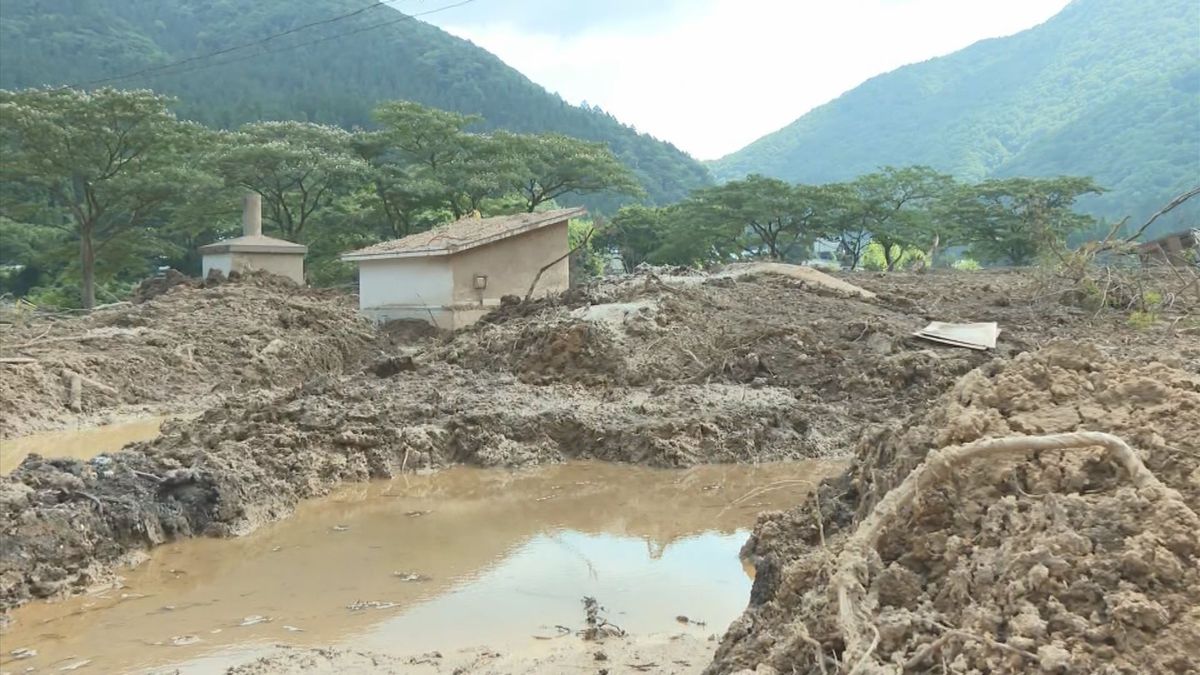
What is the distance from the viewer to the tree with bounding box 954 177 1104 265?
1570 inches

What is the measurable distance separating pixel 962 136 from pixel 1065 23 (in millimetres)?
46096

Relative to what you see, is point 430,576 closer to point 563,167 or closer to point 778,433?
point 778,433

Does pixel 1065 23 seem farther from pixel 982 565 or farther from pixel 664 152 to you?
pixel 982 565

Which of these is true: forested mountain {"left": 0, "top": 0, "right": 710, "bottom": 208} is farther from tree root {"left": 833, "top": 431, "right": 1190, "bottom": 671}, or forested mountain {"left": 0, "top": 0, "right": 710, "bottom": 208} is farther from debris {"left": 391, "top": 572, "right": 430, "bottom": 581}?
tree root {"left": 833, "top": 431, "right": 1190, "bottom": 671}

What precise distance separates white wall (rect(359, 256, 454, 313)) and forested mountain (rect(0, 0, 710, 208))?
1924 inches

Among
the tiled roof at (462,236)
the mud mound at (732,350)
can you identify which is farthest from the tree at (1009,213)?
the mud mound at (732,350)

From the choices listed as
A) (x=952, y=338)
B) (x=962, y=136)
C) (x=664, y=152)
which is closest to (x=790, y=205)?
(x=952, y=338)

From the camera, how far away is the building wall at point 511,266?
58.2 feet

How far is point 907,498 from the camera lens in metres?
3.49

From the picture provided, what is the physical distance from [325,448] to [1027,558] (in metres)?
6.63

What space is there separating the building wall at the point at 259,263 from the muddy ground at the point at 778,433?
Answer: 2.71m

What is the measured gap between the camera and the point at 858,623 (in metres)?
3.01

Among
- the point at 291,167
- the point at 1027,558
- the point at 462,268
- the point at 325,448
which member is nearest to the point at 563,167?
the point at 291,167

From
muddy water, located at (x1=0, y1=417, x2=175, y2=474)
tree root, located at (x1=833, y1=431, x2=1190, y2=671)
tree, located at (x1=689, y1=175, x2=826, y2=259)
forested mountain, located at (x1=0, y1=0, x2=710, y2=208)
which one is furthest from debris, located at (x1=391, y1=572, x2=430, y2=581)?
forested mountain, located at (x1=0, y1=0, x2=710, y2=208)
